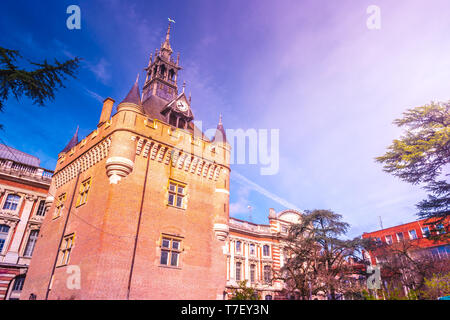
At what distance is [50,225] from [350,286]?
1121 inches

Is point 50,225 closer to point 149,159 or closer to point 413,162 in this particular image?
point 149,159

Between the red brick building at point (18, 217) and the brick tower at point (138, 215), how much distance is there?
16.2 feet

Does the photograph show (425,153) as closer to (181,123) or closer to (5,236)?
(181,123)

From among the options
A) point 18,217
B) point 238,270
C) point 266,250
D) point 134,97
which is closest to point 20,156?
point 18,217

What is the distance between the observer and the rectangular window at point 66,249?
63.2ft

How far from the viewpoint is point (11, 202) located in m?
28.3

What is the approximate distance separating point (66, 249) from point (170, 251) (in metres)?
7.49

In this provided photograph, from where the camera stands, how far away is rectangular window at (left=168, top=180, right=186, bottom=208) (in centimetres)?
2031

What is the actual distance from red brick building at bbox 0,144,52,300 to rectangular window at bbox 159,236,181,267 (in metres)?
17.3

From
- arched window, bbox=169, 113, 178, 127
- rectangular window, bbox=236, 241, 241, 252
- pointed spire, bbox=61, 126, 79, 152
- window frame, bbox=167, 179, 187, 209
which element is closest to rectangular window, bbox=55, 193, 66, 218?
pointed spire, bbox=61, 126, 79, 152

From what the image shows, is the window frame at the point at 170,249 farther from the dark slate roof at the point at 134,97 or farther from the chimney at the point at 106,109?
Result: the chimney at the point at 106,109

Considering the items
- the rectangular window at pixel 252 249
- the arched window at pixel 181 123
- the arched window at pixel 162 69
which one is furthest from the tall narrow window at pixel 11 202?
the rectangular window at pixel 252 249

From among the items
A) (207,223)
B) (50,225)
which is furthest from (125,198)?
(50,225)
